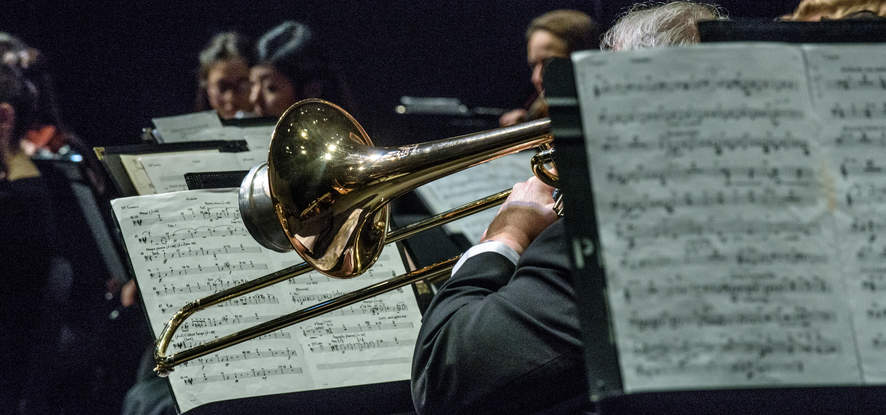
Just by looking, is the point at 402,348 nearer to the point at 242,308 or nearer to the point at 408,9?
the point at 242,308

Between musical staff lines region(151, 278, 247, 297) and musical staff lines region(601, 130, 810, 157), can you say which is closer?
musical staff lines region(601, 130, 810, 157)

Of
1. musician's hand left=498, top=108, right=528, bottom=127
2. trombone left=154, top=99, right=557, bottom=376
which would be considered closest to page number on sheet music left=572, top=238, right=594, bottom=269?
trombone left=154, top=99, right=557, bottom=376

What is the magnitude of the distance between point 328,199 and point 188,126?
3.22ft

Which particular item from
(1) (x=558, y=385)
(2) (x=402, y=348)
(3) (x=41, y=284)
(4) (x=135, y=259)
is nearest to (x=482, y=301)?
(1) (x=558, y=385)

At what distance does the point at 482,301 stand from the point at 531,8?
3.01m

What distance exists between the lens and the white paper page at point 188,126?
87.9 inches

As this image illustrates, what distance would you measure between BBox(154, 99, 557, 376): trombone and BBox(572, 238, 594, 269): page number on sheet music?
459 mm

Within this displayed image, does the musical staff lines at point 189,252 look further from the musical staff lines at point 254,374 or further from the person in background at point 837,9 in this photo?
the person in background at point 837,9

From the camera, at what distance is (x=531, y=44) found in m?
3.05

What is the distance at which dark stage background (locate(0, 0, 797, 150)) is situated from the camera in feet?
13.5

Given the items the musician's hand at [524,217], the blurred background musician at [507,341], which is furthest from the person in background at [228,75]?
the blurred background musician at [507,341]

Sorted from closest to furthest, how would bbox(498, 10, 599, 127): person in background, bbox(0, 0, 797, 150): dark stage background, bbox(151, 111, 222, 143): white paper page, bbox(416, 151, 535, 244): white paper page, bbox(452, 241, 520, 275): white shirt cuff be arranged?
bbox(452, 241, 520, 275): white shirt cuff, bbox(151, 111, 222, 143): white paper page, bbox(416, 151, 535, 244): white paper page, bbox(498, 10, 599, 127): person in background, bbox(0, 0, 797, 150): dark stage background

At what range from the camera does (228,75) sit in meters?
3.19

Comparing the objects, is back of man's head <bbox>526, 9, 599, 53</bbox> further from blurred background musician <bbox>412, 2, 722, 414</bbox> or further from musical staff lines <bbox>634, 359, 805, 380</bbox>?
musical staff lines <bbox>634, 359, 805, 380</bbox>
